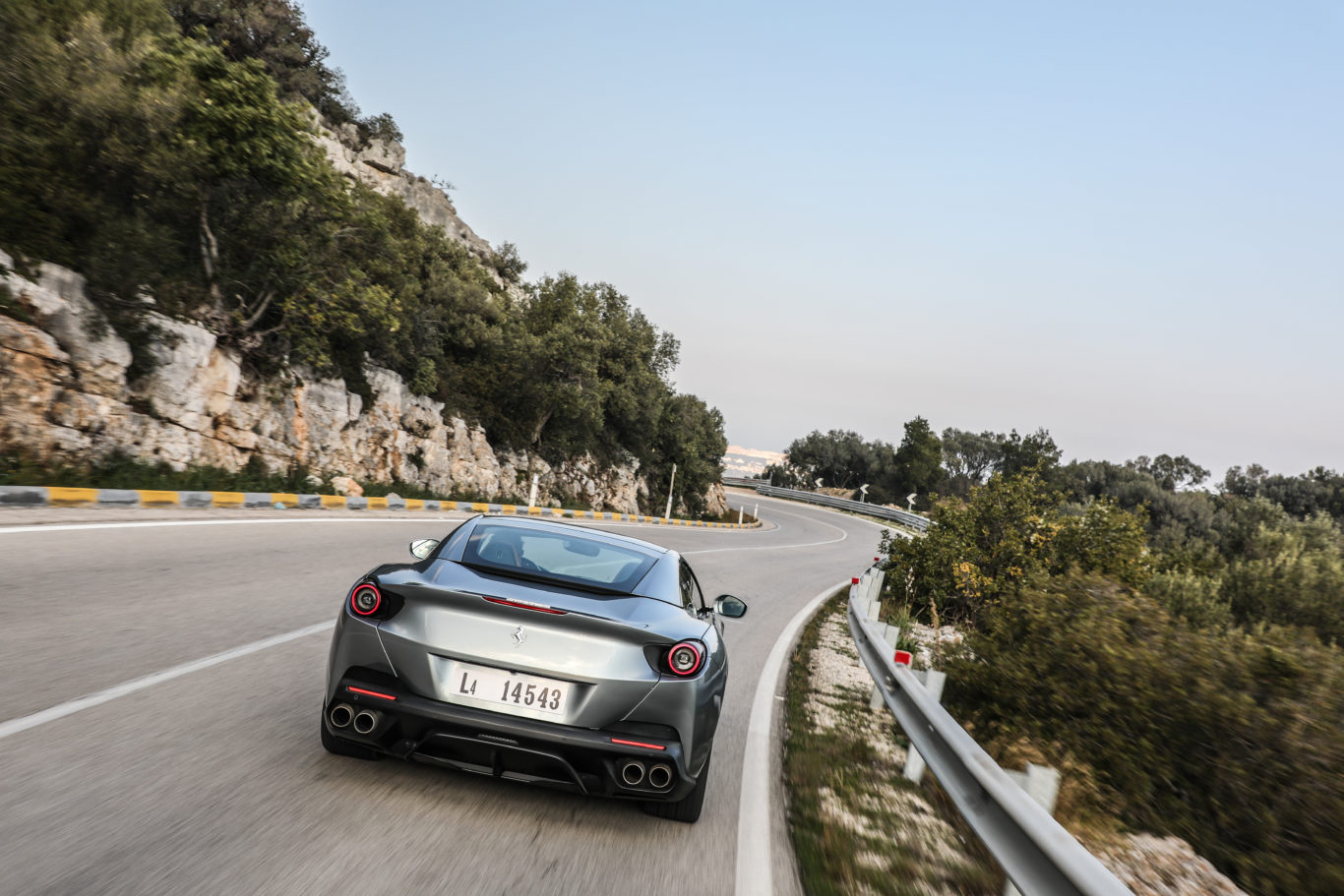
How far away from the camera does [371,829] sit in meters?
3.22

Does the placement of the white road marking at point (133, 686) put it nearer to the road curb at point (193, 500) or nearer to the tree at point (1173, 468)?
the road curb at point (193, 500)

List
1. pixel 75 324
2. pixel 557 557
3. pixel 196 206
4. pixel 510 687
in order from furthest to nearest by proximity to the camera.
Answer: pixel 196 206 → pixel 75 324 → pixel 557 557 → pixel 510 687

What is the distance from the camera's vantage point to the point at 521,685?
3.24 m

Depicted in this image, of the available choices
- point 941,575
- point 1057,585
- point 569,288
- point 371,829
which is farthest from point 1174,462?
point 371,829

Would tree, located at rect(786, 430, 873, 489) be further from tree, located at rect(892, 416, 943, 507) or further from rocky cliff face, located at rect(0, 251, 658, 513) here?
rocky cliff face, located at rect(0, 251, 658, 513)

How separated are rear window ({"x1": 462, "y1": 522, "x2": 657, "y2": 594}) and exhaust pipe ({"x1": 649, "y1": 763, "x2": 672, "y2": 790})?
83 cm

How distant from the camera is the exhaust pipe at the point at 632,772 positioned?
329 centimetres

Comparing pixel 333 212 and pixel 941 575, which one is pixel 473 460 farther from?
pixel 941 575

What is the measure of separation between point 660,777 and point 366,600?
1450 mm

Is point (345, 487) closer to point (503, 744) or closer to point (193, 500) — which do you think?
point (193, 500)

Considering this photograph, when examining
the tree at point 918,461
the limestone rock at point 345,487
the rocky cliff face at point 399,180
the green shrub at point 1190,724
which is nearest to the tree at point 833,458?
the tree at point 918,461

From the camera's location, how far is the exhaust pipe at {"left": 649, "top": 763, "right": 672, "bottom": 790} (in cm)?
334

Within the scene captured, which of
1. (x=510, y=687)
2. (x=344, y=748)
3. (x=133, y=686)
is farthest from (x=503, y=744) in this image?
(x=133, y=686)

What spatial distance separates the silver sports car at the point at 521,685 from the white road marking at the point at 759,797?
45 cm
